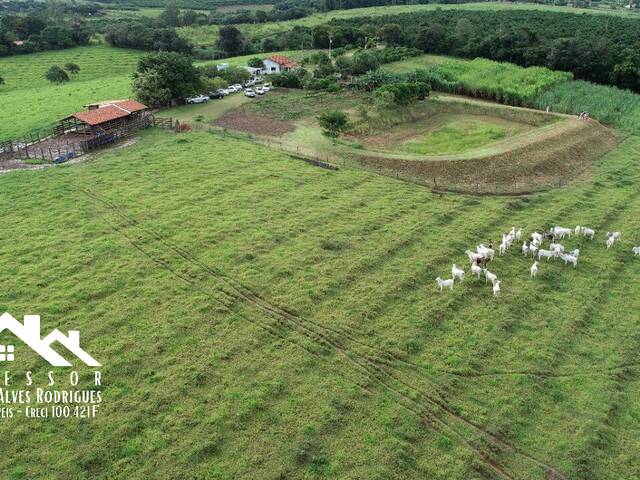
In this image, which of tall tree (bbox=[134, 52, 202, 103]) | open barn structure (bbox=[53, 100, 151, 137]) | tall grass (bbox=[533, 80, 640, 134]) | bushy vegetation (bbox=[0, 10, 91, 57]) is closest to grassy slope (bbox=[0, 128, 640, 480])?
open barn structure (bbox=[53, 100, 151, 137])

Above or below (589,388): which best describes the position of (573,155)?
above

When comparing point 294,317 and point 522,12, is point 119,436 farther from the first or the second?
point 522,12

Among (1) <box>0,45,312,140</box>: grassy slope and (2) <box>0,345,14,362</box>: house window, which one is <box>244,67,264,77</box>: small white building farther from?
(2) <box>0,345,14,362</box>: house window

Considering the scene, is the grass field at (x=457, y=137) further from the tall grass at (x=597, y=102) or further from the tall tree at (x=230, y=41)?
the tall tree at (x=230, y=41)

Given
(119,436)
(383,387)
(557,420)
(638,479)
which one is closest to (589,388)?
(557,420)

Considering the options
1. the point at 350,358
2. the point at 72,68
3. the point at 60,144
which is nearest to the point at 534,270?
the point at 350,358

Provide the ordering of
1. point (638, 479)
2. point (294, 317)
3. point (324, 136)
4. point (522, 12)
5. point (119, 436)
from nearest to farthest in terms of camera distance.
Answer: point (638, 479)
point (119, 436)
point (294, 317)
point (324, 136)
point (522, 12)
